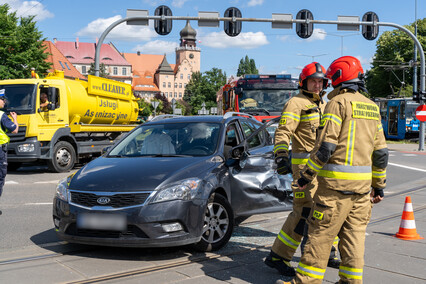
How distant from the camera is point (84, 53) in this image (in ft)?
424

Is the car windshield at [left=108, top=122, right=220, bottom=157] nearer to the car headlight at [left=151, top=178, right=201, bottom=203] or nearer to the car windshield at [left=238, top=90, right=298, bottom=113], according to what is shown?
the car headlight at [left=151, top=178, right=201, bottom=203]

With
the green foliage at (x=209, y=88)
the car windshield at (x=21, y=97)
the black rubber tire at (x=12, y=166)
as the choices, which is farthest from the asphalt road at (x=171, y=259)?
the green foliage at (x=209, y=88)

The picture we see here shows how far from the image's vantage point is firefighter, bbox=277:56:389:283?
12.0 feet

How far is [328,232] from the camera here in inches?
144

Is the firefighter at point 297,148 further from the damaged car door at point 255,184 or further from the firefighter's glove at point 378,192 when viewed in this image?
the damaged car door at point 255,184

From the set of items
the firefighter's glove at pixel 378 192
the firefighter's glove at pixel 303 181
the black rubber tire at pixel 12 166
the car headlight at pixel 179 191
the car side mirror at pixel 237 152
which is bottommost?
the black rubber tire at pixel 12 166

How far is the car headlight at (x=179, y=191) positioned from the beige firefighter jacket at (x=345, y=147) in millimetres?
1593

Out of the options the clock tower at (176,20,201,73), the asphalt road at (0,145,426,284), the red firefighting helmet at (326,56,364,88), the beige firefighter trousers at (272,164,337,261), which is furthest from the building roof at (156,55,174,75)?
the red firefighting helmet at (326,56,364,88)

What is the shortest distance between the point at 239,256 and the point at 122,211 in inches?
55.0

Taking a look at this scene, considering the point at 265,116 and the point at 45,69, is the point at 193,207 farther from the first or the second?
the point at 45,69

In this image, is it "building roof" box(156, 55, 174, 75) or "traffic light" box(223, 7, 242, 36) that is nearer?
"traffic light" box(223, 7, 242, 36)

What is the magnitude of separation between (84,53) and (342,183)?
133 m

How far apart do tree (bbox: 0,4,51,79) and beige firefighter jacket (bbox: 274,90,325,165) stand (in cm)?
3770

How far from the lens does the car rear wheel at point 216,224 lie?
5.25m
